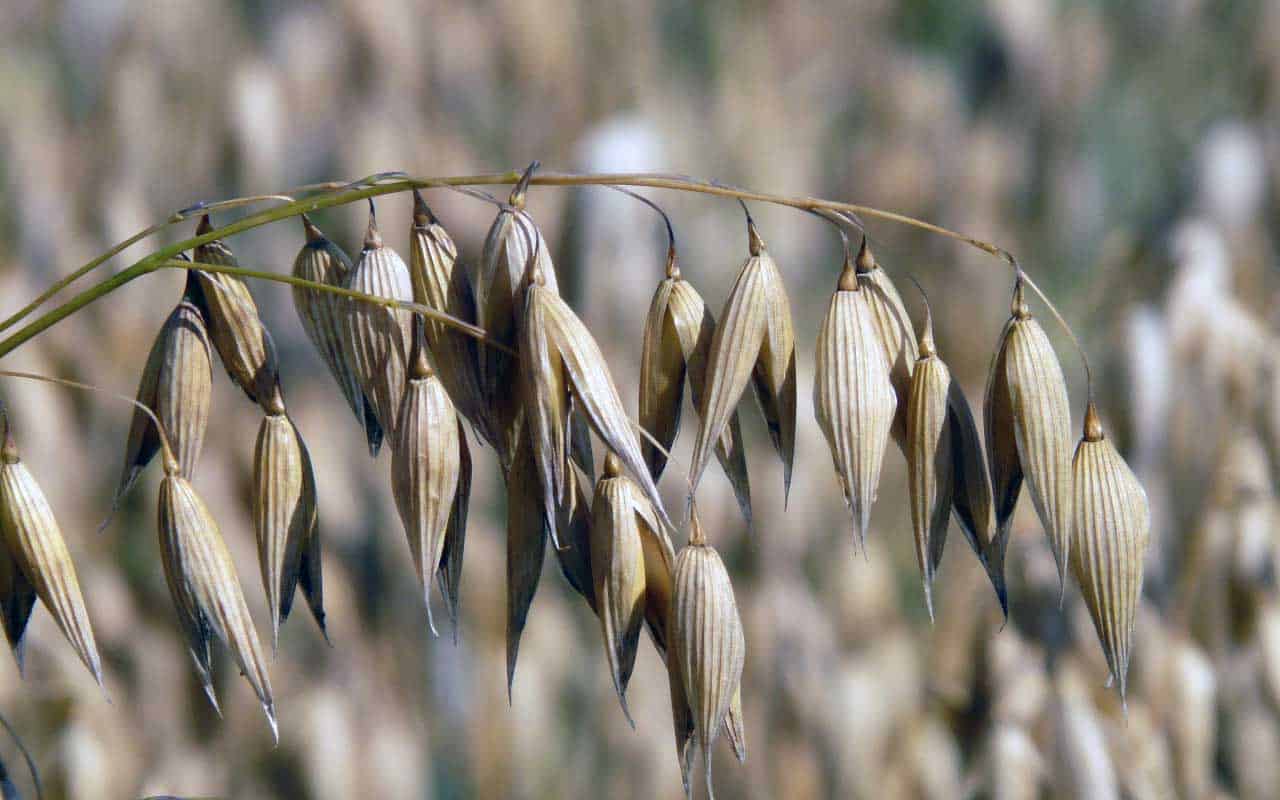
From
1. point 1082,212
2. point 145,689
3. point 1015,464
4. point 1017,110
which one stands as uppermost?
point 1017,110

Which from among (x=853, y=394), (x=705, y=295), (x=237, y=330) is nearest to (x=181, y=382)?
(x=237, y=330)

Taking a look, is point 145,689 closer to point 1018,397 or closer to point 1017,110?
point 1018,397

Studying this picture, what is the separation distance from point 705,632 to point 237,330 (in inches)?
8.7

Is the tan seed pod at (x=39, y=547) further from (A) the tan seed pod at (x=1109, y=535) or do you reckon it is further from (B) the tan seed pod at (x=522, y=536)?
(A) the tan seed pod at (x=1109, y=535)

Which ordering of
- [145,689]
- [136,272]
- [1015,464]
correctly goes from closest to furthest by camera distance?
[136,272]
[1015,464]
[145,689]

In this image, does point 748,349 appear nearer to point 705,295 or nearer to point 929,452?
point 929,452

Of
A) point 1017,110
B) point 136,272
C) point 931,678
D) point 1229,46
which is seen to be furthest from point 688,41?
point 136,272

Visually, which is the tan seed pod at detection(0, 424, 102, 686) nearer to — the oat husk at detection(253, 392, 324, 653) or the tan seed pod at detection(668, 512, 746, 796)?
the oat husk at detection(253, 392, 324, 653)

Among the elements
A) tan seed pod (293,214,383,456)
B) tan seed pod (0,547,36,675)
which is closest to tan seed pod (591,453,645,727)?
tan seed pod (293,214,383,456)

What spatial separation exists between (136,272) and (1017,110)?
1141 millimetres

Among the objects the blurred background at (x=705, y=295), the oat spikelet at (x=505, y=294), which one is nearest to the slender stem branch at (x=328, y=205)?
the oat spikelet at (x=505, y=294)

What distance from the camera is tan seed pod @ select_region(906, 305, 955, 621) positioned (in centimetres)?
48

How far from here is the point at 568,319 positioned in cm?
44

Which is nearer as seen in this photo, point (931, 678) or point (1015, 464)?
point (1015, 464)
